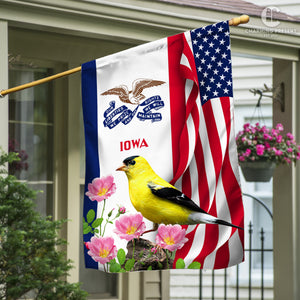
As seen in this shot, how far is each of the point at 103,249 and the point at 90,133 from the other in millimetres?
614

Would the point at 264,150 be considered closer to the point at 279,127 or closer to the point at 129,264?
the point at 279,127

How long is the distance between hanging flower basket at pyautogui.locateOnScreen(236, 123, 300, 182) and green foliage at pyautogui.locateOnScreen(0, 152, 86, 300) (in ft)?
8.63

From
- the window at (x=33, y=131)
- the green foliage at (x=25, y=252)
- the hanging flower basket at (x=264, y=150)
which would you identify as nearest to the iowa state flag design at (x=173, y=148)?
the green foliage at (x=25, y=252)

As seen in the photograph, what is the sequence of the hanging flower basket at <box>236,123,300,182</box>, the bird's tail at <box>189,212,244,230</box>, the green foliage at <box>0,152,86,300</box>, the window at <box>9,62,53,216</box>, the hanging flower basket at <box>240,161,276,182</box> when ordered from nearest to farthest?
the bird's tail at <box>189,212,244,230</box>
the green foliage at <box>0,152,86,300</box>
the window at <box>9,62,53,216</box>
the hanging flower basket at <box>236,123,300,182</box>
the hanging flower basket at <box>240,161,276,182</box>

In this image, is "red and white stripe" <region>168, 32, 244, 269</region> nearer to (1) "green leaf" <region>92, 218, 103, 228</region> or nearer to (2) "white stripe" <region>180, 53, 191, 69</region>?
(2) "white stripe" <region>180, 53, 191, 69</region>

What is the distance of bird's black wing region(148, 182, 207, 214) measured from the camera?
310 cm

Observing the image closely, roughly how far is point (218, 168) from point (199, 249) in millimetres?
430

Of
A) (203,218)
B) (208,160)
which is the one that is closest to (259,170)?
(208,160)

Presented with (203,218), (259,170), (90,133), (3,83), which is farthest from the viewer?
(259,170)

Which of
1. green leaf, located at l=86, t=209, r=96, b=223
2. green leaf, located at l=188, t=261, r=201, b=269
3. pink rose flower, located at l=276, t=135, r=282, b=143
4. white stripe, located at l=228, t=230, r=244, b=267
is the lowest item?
green leaf, located at l=188, t=261, r=201, b=269

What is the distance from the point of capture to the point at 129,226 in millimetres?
3143

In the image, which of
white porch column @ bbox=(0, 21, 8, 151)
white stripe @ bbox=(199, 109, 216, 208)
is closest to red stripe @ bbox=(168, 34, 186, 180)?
white stripe @ bbox=(199, 109, 216, 208)

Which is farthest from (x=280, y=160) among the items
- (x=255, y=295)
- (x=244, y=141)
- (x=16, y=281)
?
(x=255, y=295)

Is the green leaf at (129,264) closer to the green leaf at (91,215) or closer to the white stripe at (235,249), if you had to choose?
the green leaf at (91,215)
